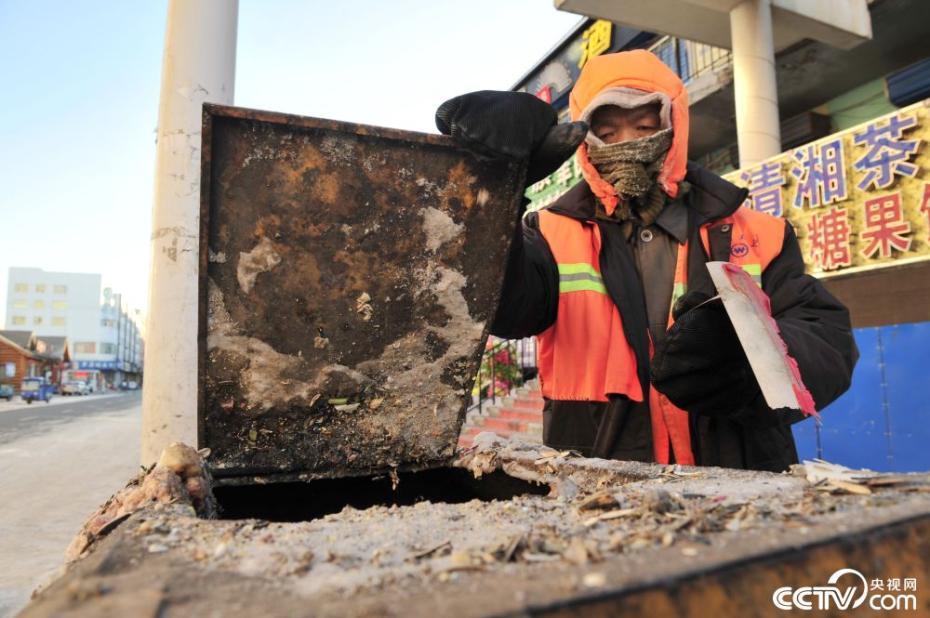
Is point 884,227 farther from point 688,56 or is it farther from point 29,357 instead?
point 29,357

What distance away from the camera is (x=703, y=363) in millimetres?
1473

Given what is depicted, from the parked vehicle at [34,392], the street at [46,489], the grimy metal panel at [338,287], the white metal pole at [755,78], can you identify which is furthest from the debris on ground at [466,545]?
the parked vehicle at [34,392]

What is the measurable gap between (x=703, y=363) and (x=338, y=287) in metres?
1.00

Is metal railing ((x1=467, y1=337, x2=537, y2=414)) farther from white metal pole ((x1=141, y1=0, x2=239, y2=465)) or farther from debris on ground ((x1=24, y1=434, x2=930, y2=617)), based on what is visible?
debris on ground ((x1=24, y1=434, x2=930, y2=617))

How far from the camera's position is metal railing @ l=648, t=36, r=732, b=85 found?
9.95 m

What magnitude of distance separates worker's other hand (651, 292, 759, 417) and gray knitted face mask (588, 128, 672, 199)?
719 millimetres

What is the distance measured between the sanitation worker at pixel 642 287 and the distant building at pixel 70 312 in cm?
7573

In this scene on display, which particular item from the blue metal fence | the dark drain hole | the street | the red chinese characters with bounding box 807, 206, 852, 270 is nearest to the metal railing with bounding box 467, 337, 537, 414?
the red chinese characters with bounding box 807, 206, 852, 270

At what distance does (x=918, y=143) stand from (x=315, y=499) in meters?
6.53

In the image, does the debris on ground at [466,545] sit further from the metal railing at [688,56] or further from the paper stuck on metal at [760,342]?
the metal railing at [688,56]

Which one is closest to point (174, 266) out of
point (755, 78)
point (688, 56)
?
point (755, 78)

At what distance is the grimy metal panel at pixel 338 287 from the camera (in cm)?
136

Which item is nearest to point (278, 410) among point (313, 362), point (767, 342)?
point (313, 362)

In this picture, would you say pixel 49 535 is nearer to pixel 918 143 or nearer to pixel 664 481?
pixel 664 481
